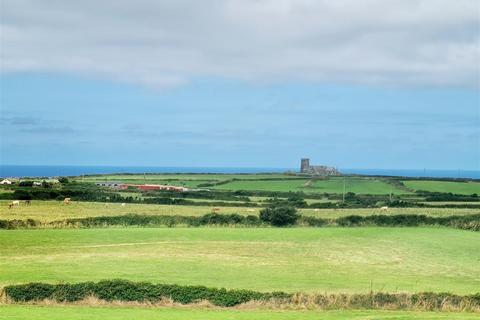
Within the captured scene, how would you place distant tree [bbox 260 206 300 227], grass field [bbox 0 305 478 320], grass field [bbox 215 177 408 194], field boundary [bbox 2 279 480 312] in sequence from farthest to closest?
grass field [bbox 215 177 408 194] → distant tree [bbox 260 206 300 227] → field boundary [bbox 2 279 480 312] → grass field [bbox 0 305 478 320]

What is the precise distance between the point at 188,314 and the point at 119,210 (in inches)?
1915

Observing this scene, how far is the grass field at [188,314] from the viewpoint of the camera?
2359 centimetres

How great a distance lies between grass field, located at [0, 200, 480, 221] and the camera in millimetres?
65444

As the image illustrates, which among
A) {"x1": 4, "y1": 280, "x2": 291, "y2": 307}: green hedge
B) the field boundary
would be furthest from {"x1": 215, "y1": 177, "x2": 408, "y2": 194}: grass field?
{"x1": 4, "y1": 280, "x2": 291, "y2": 307}: green hedge

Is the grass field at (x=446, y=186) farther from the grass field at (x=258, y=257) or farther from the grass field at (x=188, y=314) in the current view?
the grass field at (x=188, y=314)

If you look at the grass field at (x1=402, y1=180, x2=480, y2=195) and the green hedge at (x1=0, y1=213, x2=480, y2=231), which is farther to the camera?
the grass field at (x1=402, y1=180, x2=480, y2=195)

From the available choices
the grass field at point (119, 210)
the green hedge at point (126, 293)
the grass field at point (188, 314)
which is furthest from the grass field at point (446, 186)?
the green hedge at point (126, 293)

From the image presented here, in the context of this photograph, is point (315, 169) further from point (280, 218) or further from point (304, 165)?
point (280, 218)

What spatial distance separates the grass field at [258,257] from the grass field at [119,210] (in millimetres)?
10410

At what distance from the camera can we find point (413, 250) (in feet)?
165

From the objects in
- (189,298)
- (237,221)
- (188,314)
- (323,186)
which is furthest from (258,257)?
(323,186)

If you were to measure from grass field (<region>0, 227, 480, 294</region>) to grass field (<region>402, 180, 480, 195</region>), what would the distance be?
5357 cm

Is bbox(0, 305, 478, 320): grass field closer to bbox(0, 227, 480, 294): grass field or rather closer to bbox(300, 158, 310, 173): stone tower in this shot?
bbox(0, 227, 480, 294): grass field

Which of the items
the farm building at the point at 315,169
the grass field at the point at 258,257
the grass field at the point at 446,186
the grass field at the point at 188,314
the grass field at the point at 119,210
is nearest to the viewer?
the grass field at the point at 188,314
